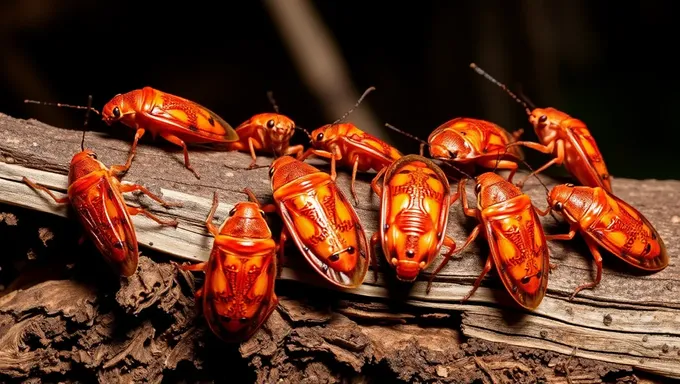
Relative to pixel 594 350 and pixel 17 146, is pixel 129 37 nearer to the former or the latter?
pixel 17 146

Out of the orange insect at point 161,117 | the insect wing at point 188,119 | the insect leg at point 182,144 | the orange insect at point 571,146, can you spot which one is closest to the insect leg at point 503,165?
the orange insect at point 571,146

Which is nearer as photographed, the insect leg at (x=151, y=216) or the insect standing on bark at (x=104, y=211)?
the insect standing on bark at (x=104, y=211)

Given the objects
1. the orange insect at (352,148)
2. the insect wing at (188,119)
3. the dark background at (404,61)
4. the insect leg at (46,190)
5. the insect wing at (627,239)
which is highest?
the insect wing at (188,119)

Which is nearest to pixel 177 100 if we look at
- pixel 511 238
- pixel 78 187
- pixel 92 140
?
pixel 92 140

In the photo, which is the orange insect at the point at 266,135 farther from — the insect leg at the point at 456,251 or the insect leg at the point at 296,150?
the insect leg at the point at 456,251

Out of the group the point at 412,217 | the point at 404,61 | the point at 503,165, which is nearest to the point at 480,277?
the point at 412,217

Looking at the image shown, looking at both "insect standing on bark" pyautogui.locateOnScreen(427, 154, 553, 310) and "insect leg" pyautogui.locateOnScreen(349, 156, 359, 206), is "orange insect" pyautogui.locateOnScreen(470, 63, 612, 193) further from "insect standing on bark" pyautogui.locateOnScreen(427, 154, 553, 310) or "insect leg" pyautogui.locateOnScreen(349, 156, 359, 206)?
"insect leg" pyautogui.locateOnScreen(349, 156, 359, 206)

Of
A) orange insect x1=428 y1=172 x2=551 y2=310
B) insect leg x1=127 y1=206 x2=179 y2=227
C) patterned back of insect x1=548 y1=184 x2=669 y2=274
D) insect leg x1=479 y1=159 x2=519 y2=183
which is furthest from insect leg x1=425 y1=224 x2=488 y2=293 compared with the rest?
insect leg x1=127 y1=206 x2=179 y2=227
